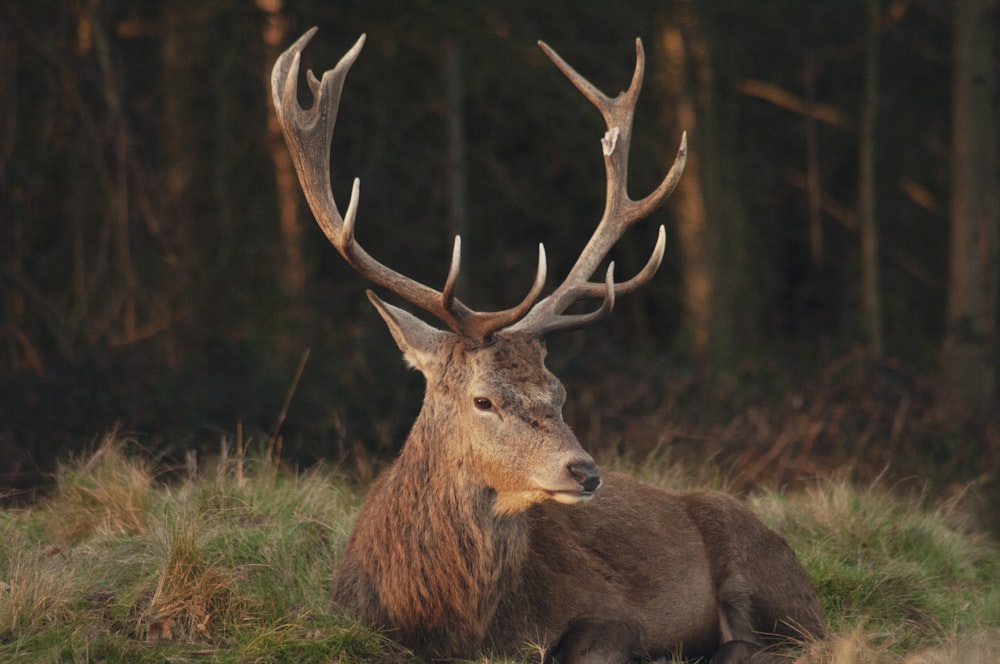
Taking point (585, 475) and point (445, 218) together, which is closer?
point (585, 475)

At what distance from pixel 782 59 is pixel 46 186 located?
32.4ft

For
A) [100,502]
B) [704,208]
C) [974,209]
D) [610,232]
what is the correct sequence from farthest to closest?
1. [704,208]
2. [974,209]
3. [100,502]
4. [610,232]

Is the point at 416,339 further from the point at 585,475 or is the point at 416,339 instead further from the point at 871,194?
the point at 871,194

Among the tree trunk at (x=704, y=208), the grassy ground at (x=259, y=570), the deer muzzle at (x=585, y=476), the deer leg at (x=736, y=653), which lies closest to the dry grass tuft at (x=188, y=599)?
the grassy ground at (x=259, y=570)

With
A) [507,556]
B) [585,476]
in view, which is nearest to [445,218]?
[507,556]

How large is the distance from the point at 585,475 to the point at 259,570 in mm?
1704

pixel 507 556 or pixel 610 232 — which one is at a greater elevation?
pixel 610 232

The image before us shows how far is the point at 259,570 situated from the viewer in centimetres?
587

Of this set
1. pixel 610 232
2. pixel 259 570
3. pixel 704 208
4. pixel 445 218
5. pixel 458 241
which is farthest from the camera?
pixel 445 218

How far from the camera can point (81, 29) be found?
11.8 metres

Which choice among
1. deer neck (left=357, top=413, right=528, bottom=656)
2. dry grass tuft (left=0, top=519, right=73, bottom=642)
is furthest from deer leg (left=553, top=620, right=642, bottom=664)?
dry grass tuft (left=0, top=519, right=73, bottom=642)

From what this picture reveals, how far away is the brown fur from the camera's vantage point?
17.4 feet

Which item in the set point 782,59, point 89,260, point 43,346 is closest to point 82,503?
point 43,346

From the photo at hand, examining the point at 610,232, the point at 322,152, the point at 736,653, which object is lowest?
the point at 736,653
